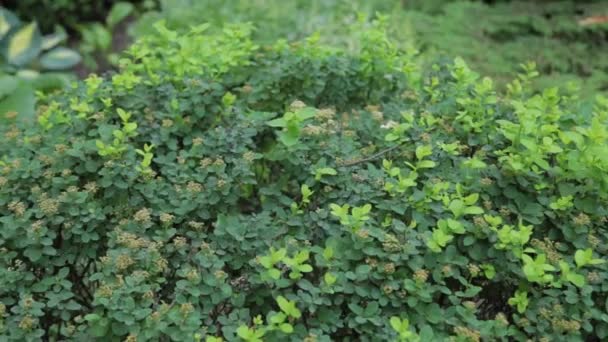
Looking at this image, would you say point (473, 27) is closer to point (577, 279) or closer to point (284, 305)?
point (577, 279)

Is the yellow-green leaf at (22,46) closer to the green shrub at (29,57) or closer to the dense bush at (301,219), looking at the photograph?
the green shrub at (29,57)

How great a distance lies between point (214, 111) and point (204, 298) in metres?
0.76

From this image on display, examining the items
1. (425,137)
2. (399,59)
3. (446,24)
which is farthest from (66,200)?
(446,24)

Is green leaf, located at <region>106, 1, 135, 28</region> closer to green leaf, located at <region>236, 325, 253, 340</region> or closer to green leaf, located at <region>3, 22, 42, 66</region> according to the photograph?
green leaf, located at <region>3, 22, 42, 66</region>

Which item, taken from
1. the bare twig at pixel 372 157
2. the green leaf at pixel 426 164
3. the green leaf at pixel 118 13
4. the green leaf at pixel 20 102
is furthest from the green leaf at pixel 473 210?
the green leaf at pixel 118 13

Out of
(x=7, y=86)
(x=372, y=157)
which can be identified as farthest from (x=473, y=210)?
(x=7, y=86)

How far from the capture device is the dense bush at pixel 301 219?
1854mm

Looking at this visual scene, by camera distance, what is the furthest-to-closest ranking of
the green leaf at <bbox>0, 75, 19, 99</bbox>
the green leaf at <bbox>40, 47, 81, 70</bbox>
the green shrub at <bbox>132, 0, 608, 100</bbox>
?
the green leaf at <bbox>40, 47, 81, 70</bbox>, the green shrub at <bbox>132, 0, 608, 100</bbox>, the green leaf at <bbox>0, 75, 19, 99</bbox>

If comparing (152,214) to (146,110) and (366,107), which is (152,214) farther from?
(366,107)

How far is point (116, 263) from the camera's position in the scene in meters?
1.87

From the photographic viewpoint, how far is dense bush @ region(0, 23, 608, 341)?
185 cm

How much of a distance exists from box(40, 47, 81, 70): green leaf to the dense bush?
283cm

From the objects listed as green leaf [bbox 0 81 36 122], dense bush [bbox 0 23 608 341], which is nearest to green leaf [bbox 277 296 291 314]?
dense bush [bbox 0 23 608 341]

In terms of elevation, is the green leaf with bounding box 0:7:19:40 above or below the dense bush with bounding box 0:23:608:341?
below
